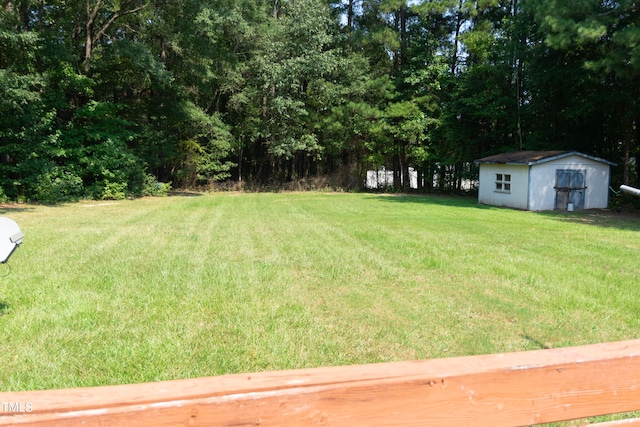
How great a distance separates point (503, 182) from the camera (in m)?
19.9

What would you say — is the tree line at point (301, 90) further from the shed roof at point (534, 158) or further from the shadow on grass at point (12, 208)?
the shed roof at point (534, 158)

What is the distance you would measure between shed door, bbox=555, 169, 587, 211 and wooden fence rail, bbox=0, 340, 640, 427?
19.3 m

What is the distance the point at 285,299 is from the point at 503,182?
17.1 meters

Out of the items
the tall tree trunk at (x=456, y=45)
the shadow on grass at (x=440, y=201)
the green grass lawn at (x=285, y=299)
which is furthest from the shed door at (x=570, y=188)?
the tall tree trunk at (x=456, y=45)

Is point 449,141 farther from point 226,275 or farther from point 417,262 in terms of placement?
point 226,275

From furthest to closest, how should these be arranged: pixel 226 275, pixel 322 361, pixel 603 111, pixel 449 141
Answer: pixel 449 141
pixel 603 111
pixel 226 275
pixel 322 361

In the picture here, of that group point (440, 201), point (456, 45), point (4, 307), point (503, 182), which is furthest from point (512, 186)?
point (4, 307)

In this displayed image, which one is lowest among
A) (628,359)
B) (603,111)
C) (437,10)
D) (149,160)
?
(628,359)

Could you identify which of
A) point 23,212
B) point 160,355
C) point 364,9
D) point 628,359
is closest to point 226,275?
point 160,355

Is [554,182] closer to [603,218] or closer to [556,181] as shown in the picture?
[556,181]

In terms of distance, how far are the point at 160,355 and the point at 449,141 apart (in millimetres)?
25497

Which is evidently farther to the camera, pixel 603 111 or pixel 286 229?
pixel 603 111

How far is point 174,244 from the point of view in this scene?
338 inches

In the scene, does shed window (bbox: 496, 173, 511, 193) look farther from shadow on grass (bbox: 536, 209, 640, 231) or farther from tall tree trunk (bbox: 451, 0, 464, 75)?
tall tree trunk (bbox: 451, 0, 464, 75)
